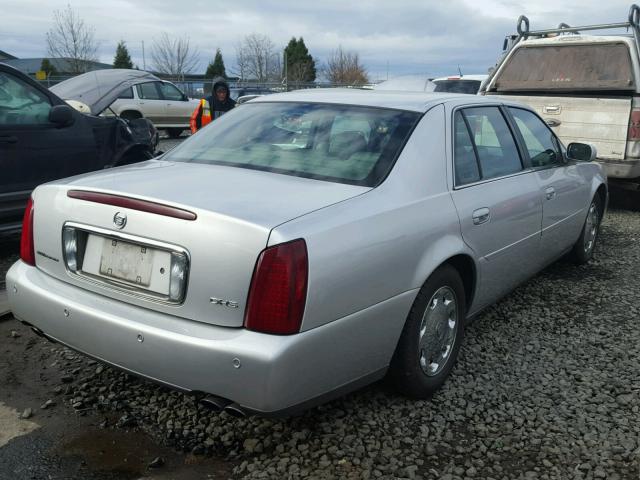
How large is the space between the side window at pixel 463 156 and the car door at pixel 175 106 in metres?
15.2

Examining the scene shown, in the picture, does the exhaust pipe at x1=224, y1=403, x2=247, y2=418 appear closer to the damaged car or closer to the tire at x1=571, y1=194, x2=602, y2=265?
the damaged car

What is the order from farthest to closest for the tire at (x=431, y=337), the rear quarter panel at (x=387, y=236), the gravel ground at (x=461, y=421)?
the tire at (x=431, y=337), the gravel ground at (x=461, y=421), the rear quarter panel at (x=387, y=236)

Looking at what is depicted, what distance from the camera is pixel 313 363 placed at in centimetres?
238

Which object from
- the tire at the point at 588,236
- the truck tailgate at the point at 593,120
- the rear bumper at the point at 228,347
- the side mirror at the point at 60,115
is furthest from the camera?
the truck tailgate at the point at 593,120

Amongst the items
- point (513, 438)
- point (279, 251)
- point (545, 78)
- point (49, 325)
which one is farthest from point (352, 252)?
point (545, 78)

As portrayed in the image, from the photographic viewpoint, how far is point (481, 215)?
134 inches

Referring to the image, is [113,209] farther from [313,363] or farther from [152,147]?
[152,147]

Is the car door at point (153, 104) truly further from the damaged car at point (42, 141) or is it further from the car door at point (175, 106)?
the damaged car at point (42, 141)

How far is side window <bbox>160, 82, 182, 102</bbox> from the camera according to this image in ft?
58.4

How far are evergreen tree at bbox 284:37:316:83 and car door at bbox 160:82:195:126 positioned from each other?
31.2 meters

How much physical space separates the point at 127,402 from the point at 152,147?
14.2 ft

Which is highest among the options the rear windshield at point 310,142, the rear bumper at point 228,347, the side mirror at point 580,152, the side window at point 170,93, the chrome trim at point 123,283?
the side window at point 170,93

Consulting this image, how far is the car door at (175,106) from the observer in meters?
17.7

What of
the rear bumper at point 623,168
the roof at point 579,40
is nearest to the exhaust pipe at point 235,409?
the rear bumper at point 623,168
